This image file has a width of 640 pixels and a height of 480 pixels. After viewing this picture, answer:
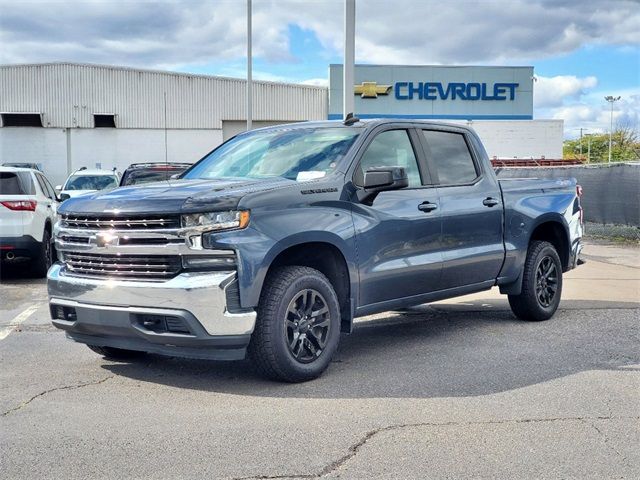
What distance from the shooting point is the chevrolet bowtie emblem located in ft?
152

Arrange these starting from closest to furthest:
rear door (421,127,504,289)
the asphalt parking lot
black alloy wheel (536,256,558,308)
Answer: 1. the asphalt parking lot
2. rear door (421,127,504,289)
3. black alloy wheel (536,256,558,308)

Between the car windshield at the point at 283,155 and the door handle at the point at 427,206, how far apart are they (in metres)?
0.83

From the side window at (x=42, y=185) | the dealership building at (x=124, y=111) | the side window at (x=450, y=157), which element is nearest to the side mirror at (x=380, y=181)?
the side window at (x=450, y=157)

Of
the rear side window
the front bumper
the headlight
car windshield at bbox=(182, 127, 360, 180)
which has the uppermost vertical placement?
car windshield at bbox=(182, 127, 360, 180)

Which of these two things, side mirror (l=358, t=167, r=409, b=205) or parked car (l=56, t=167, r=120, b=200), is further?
parked car (l=56, t=167, r=120, b=200)

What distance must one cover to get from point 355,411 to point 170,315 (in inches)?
53.6

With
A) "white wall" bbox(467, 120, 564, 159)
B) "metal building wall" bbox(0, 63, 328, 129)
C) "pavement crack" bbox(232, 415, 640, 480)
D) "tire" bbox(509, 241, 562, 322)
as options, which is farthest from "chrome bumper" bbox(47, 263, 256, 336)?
"white wall" bbox(467, 120, 564, 159)

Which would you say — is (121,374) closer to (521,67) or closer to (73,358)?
(73,358)

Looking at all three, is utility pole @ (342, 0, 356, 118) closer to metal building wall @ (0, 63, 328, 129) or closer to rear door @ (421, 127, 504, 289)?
rear door @ (421, 127, 504, 289)

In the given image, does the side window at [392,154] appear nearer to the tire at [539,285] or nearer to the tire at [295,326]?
the tire at [295,326]

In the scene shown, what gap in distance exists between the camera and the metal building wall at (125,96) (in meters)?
40.7

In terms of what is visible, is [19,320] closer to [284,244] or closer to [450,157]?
[284,244]

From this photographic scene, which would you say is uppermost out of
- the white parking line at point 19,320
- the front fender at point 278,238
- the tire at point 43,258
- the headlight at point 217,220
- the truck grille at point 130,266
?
the headlight at point 217,220

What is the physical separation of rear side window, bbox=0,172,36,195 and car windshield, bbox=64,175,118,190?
7535 mm
